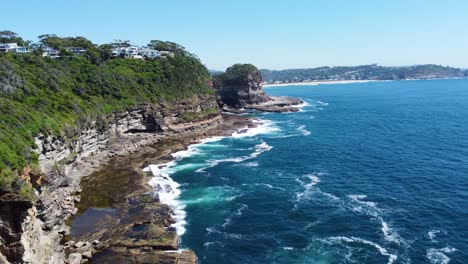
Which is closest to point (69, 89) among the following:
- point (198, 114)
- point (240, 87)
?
point (198, 114)

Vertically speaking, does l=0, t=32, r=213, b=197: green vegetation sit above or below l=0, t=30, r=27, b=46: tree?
below

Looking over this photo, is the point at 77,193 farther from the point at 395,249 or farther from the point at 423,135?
the point at 423,135

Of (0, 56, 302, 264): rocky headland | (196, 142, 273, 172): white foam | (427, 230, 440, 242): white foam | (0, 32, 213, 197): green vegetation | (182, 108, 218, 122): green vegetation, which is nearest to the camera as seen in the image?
(0, 56, 302, 264): rocky headland

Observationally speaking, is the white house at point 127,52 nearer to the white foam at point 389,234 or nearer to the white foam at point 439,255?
the white foam at point 389,234

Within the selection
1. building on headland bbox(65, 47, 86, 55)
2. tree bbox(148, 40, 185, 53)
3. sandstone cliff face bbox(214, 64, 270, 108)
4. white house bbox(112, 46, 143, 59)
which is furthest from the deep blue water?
tree bbox(148, 40, 185, 53)

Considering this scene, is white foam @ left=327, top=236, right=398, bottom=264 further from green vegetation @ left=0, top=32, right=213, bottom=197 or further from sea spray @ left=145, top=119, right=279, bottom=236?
green vegetation @ left=0, top=32, right=213, bottom=197

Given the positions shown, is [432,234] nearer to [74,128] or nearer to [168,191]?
[168,191]

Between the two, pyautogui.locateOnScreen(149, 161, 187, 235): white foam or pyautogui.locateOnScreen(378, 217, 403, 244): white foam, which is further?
pyautogui.locateOnScreen(149, 161, 187, 235): white foam
